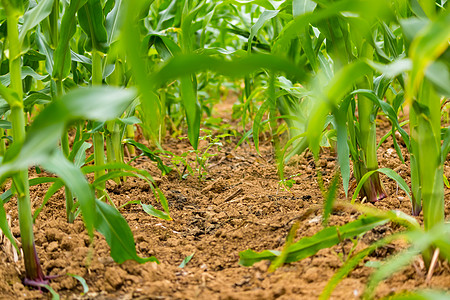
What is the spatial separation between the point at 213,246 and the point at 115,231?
1.04ft

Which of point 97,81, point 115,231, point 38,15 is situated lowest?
point 115,231

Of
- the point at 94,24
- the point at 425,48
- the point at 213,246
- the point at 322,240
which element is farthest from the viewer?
the point at 94,24

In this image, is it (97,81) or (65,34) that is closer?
(65,34)

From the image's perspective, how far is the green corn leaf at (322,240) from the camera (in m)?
0.80

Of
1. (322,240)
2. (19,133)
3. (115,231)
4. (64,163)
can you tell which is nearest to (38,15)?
(19,133)

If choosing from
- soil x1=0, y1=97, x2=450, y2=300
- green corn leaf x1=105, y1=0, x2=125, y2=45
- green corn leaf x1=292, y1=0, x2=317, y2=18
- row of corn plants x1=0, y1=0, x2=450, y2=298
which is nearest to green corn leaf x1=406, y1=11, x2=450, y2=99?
row of corn plants x1=0, y1=0, x2=450, y2=298

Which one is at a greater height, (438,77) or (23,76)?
(23,76)

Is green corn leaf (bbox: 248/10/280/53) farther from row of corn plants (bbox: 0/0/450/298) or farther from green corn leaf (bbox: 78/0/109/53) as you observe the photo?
green corn leaf (bbox: 78/0/109/53)

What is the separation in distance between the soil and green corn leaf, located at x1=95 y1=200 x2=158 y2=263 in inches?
1.7

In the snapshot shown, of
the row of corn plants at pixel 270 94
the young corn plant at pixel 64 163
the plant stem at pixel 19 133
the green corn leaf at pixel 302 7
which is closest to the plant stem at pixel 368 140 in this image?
the row of corn plants at pixel 270 94

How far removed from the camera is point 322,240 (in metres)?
0.85

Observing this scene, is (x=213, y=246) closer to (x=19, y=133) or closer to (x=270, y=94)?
(x=270, y=94)

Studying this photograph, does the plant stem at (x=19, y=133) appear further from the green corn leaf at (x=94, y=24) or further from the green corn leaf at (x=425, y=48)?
the green corn leaf at (x=425, y=48)

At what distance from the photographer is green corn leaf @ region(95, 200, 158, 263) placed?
34.1 inches
